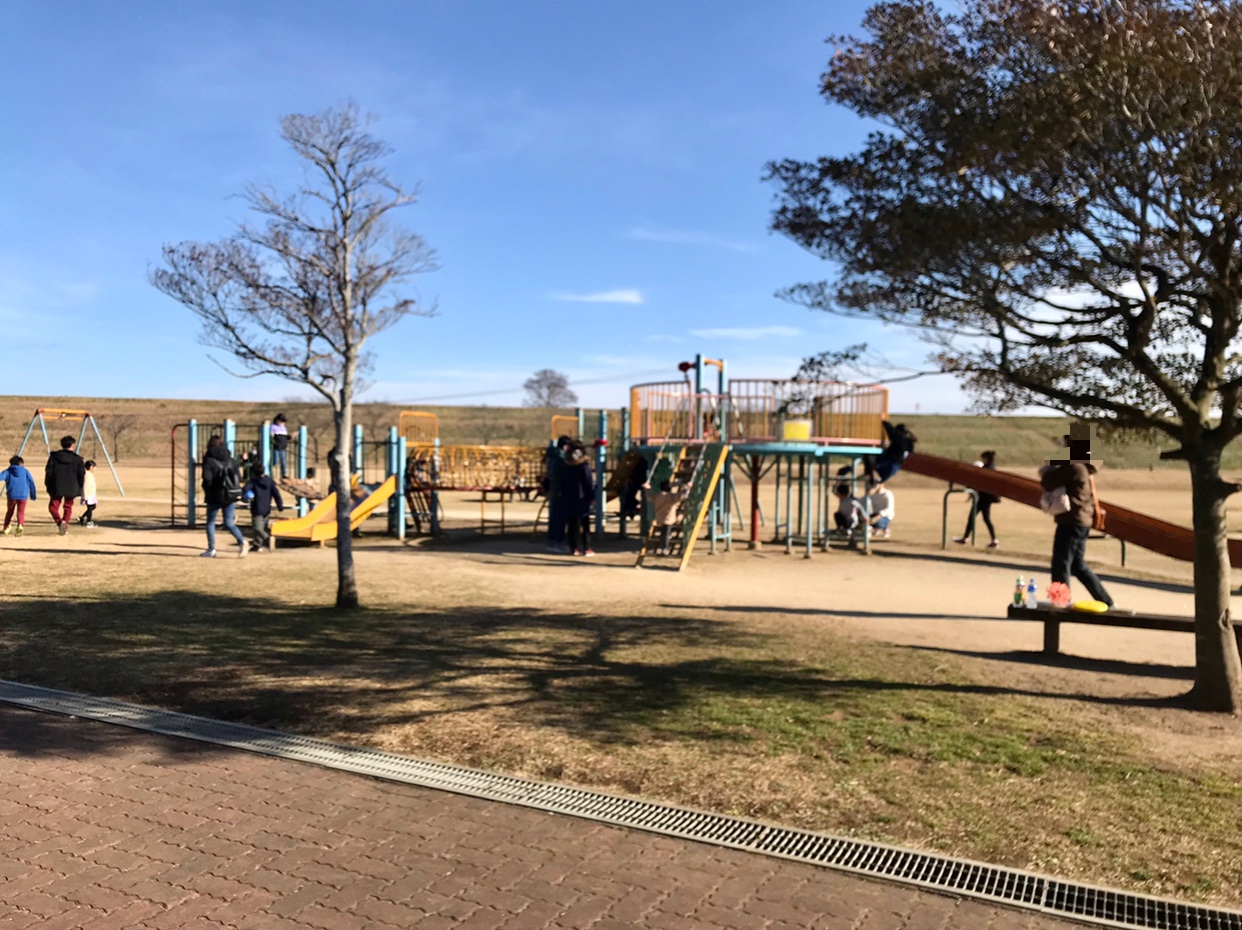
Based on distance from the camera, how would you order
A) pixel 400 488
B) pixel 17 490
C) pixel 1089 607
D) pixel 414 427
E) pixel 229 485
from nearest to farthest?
pixel 1089 607
pixel 229 485
pixel 17 490
pixel 400 488
pixel 414 427

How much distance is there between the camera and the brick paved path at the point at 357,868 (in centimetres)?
392

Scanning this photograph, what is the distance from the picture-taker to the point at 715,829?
4863mm

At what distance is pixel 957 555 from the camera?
61.7 ft

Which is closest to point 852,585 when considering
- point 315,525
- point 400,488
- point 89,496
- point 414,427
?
point 315,525

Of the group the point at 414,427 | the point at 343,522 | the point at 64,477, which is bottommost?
the point at 343,522

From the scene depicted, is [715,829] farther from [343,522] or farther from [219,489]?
[219,489]

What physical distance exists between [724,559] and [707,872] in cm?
1347

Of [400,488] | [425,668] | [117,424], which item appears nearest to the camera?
[425,668]

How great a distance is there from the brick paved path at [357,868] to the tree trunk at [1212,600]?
3.91 meters

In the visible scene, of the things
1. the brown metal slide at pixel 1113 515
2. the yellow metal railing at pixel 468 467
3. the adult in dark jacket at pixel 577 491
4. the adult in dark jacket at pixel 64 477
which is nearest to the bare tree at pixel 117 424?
the adult in dark jacket at pixel 64 477

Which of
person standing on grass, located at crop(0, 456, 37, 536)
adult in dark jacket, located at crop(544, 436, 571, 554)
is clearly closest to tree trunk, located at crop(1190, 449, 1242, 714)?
adult in dark jacket, located at crop(544, 436, 571, 554)

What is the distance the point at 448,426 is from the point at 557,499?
64321 mm

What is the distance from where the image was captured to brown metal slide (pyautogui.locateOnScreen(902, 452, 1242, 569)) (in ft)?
53.7

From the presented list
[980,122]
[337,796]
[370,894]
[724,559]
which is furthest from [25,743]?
[724,559]
